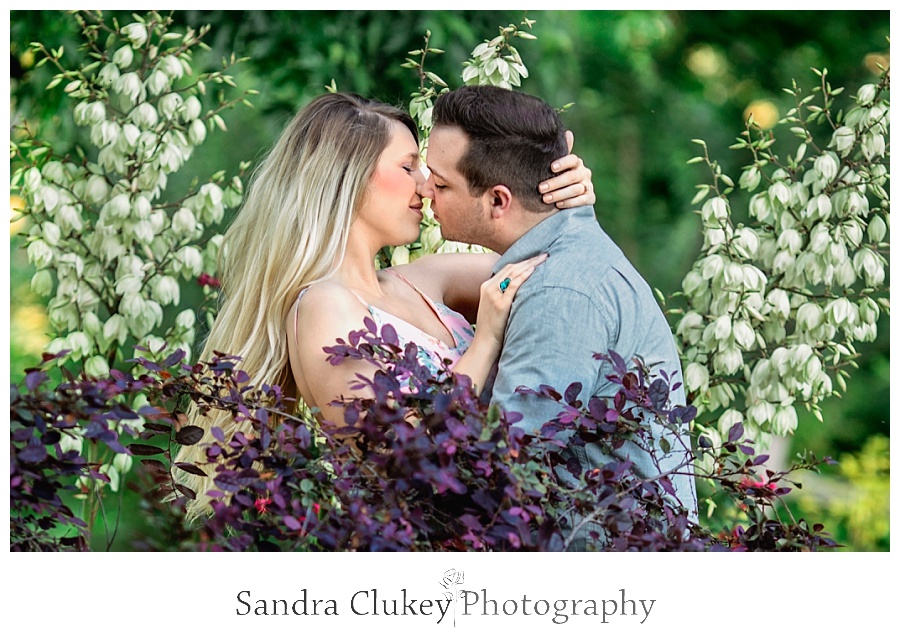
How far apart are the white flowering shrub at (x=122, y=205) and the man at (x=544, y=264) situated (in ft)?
3.24

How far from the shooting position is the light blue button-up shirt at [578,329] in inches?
70.1

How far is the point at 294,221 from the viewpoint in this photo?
2312 millimetres

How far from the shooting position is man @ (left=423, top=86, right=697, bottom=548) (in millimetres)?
1802

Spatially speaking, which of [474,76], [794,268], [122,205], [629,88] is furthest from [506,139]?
[629,88]

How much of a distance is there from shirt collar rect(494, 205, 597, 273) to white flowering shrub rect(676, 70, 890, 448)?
714mm

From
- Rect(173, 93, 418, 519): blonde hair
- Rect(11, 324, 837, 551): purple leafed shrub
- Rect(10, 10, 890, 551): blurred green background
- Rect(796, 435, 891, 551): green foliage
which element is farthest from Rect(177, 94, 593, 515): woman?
→ Rect(796, 435, 891, 551): green foliage

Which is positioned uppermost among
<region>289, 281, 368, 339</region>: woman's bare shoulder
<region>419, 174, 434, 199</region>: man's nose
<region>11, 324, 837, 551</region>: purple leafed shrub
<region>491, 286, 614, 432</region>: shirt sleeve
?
<region>419, 174, 434, 199</region>: man's nose

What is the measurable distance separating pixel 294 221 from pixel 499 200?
54 cm

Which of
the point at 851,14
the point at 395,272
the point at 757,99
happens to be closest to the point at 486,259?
the point at 395,272
